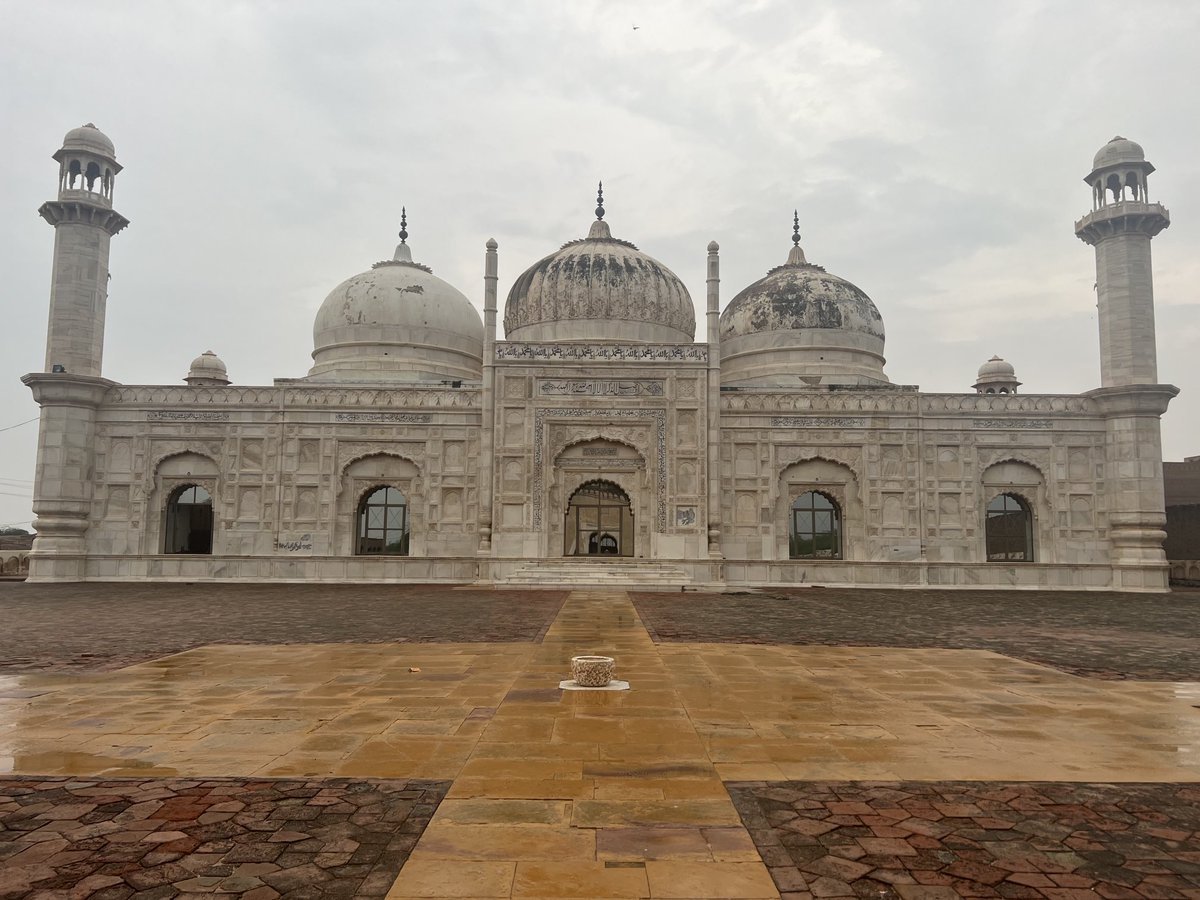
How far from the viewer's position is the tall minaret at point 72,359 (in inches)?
873

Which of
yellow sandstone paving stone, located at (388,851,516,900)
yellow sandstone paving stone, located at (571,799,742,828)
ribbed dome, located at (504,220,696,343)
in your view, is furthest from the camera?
ribbed dome, located at (504,220,696,343)

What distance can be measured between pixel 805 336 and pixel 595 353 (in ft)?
29.5

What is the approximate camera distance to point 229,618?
12.6 m

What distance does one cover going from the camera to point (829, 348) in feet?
93.3

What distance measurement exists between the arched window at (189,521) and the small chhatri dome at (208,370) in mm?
6837

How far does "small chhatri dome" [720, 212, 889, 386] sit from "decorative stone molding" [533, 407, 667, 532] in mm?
6434

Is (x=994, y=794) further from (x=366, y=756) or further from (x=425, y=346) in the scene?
(x=425, y=346)

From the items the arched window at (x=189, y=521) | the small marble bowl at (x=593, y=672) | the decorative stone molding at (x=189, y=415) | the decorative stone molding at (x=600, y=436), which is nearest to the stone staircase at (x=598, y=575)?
the decorative stone molding at (x=600, y=436)

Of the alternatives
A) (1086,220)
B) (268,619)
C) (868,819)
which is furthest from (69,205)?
(1086,220)

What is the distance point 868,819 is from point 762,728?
1685 mm

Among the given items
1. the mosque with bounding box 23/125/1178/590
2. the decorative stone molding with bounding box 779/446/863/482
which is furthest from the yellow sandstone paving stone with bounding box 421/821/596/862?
the decorative stone molding with bounding box 779/446/863/482

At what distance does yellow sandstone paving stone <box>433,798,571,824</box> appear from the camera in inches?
140

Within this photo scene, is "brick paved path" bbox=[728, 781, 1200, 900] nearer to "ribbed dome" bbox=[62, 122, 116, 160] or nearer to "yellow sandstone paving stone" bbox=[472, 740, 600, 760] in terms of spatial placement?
"yellow sandstone paving stone" bbox=[472, 740, 600, 760]

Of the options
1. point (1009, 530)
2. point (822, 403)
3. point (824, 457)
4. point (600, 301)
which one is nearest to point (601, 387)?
point (600, 301)
